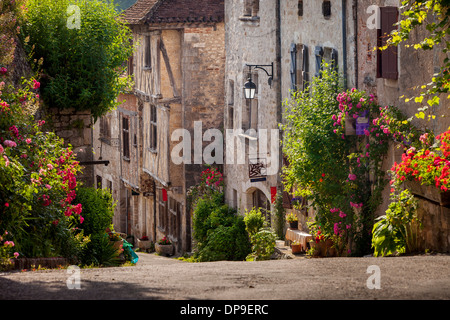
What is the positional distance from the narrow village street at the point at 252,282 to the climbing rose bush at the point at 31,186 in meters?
1.25

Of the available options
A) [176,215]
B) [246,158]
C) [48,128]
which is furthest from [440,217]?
[176,215]

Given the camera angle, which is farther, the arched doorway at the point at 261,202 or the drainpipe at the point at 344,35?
the arched doorway at the point at 261,202

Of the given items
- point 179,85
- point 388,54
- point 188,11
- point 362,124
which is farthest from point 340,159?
point 188,11

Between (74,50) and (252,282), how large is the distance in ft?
29.4

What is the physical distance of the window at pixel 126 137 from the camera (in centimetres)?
2864

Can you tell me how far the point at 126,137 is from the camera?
1139 inches

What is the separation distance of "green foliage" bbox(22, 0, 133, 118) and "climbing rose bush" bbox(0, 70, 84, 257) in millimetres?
3116

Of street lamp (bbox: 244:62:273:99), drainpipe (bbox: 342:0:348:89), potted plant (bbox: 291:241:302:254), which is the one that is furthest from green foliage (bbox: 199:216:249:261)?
drainpipe (bbox: 342:0:348:89)

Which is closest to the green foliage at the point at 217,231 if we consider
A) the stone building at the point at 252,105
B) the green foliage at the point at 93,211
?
the stone building at the point at 252,105

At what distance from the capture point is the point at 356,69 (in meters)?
14.0

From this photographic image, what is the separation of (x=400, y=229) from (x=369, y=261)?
5.34 ft

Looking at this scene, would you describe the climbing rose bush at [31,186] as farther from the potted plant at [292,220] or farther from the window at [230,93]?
the window at [230,93]

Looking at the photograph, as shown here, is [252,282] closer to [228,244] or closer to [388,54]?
[388,54]

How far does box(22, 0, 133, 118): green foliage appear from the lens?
584 inches
